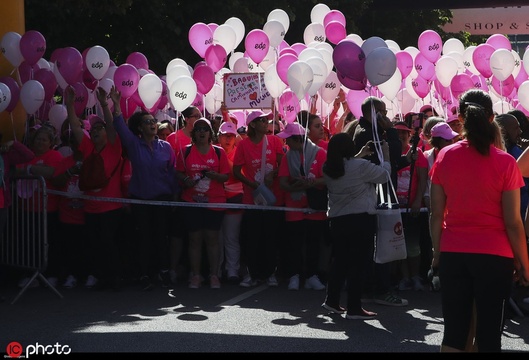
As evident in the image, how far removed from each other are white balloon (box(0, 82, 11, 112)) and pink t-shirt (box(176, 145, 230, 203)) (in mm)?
2003

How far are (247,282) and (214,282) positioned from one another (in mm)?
394

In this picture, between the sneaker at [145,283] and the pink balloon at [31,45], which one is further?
the pink balloon at [31,45]

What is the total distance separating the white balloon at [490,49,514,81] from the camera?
13.5m

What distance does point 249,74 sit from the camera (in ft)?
42.1

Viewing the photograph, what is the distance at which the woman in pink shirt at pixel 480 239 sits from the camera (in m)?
5.90

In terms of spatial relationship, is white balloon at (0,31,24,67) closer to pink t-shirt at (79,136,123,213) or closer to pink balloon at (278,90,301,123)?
pink t-shirt at (79,136,123,213)

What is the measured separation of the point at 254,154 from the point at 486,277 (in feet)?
19.7

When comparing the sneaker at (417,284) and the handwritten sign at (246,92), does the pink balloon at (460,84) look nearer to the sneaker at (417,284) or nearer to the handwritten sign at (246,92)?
the handwritten sign at (246,92)

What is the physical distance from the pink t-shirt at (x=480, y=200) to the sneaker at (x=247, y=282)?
5522mm

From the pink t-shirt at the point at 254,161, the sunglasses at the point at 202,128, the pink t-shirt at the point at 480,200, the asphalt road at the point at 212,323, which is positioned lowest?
the asphalt road at the point at 212,323

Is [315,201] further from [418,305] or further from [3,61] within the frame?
[3,61]

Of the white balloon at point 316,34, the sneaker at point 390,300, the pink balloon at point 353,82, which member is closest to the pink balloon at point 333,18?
the white balloon at point 316,34

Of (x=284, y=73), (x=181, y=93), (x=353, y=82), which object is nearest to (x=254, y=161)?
(x=284, y=73)

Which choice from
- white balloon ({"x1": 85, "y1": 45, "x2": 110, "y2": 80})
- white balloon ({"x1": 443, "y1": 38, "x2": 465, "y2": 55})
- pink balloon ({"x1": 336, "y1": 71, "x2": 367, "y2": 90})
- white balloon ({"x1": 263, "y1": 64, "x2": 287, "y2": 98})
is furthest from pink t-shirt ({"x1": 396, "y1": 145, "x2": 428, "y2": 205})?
white balloon ({"x1": 443, "y1": 38, "x2": 465, "y2": 55})
